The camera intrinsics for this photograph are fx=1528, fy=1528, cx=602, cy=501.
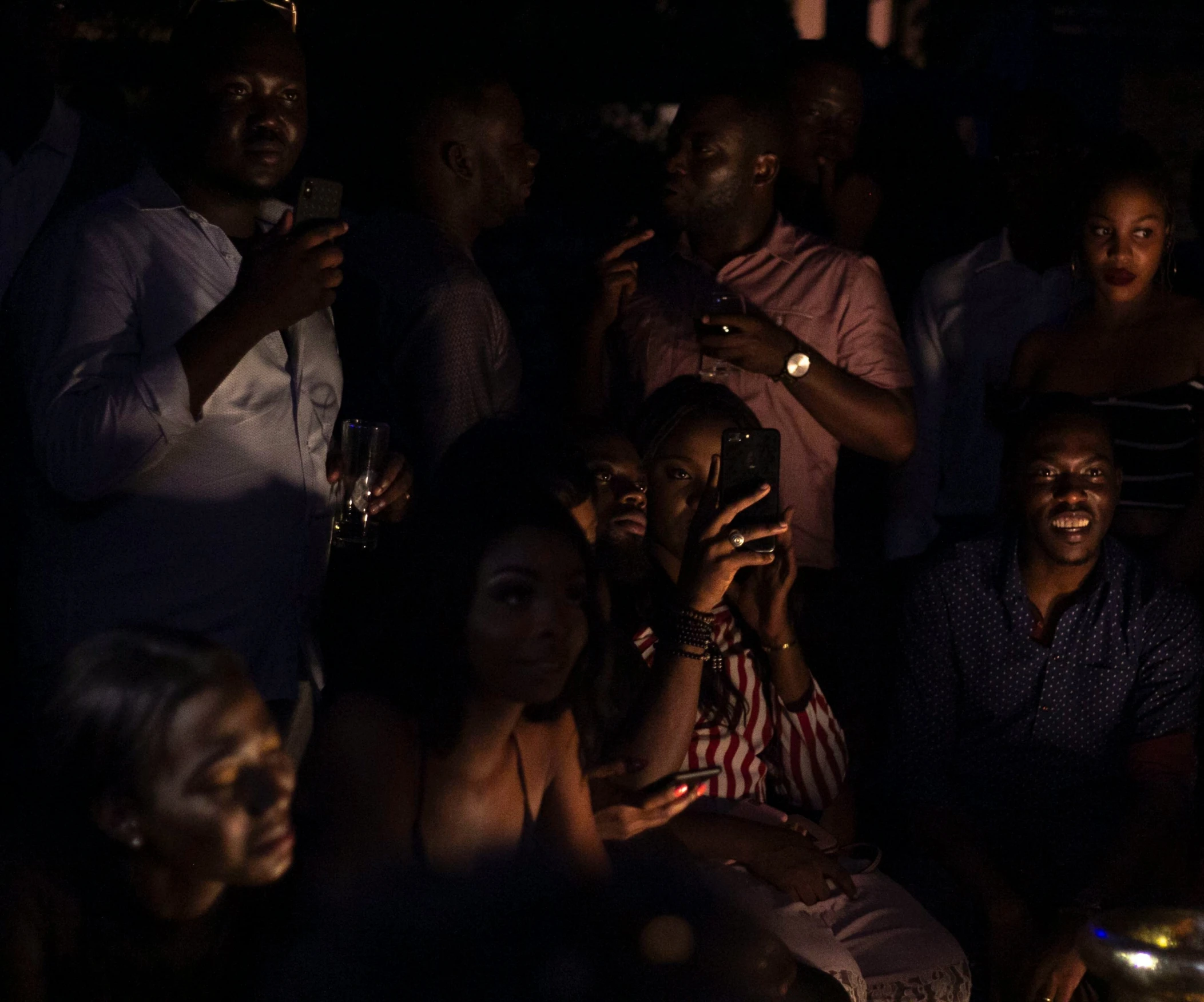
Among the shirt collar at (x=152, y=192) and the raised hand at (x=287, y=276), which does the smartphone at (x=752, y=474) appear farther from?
the shirt collar at (x=152, y=192)

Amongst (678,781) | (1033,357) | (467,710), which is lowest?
(678,781)

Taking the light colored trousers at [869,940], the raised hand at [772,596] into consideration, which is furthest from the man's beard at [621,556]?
the light colored trousers at [869,940]

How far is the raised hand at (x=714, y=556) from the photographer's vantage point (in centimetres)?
296

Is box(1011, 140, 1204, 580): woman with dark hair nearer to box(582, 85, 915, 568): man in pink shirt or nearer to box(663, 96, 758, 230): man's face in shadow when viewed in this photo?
box(582, 85, 915, 568): man in pink shirt

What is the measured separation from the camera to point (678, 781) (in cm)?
255

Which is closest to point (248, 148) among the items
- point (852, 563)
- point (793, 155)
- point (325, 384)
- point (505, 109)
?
point (325, 384)

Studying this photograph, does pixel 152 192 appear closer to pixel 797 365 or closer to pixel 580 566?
pixel 580 566

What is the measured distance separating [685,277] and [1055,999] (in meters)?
1.96

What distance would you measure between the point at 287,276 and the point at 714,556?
97 cm

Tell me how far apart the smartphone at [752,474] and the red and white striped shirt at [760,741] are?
0.32 meters

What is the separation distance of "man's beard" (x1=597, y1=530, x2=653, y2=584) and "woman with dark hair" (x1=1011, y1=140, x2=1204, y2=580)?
133cm

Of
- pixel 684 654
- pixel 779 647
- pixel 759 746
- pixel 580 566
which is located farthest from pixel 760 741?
pixel 580 566

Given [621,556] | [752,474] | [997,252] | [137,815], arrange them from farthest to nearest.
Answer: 1. [997,252]
2. [621,556]
3. [752,474]
4. [137,815]

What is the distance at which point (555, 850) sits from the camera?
2.59m
